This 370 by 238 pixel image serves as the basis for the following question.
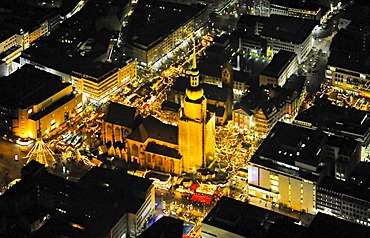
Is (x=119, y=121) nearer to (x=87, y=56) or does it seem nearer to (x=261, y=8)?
(x=87, y=56)

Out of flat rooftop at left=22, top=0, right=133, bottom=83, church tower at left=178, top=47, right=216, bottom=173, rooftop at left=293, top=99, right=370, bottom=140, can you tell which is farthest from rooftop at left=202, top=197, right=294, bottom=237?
flat rooftop at left=22, top=0, right=133, bottom=83

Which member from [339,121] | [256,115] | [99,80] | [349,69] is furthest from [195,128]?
[349,69]

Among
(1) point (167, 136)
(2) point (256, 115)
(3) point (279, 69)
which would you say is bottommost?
(1) point (167, 136)

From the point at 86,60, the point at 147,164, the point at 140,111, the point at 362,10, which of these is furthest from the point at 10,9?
the point at 362,10

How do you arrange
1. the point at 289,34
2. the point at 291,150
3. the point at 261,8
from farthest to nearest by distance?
the point at 261,8
the point at 289,34
the point at 291,150

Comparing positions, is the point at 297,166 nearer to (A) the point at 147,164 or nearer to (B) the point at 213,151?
(B) the point at 213,151

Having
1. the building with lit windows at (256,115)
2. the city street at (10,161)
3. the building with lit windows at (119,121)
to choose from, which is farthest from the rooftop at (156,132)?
the city street at (10,161)

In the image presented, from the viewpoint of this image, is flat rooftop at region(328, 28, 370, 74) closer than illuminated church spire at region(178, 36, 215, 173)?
No

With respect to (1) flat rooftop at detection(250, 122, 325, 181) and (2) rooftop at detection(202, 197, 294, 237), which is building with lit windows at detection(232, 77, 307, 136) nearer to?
(1) flat rooftop at detection(250, 122, 325, 181)
